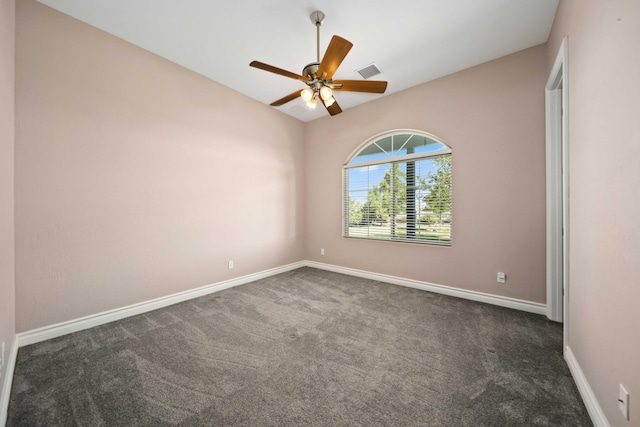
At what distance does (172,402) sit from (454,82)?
449 cm

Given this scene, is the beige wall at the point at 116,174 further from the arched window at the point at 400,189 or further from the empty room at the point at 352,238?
the arched window at the point at 400,189

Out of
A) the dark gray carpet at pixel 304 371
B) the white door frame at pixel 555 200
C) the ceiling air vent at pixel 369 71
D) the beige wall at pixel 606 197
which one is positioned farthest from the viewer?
the ceiling air vent at pixel 369 71

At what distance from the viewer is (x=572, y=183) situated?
1.79 m

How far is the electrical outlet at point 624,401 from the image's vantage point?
1.07 meters

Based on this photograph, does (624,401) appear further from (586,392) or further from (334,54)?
(334,54)

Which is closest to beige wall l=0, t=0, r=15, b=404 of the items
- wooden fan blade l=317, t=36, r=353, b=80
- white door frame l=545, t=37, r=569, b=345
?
wooden fan blade l=317, t=36, r=353, b=80

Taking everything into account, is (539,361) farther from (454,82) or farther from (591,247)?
(454,82)

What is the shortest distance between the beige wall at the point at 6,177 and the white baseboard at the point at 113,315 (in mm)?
229

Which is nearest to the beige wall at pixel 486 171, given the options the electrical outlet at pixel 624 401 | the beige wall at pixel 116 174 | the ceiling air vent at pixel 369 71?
the ceiling air vent at pixel 369 71

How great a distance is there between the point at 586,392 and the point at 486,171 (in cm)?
237

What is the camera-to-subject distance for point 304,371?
5.89 feet

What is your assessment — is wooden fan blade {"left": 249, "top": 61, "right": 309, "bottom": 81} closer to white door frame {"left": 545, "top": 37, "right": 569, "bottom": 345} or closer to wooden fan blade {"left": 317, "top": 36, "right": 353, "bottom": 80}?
wooden fan blade {"left": 317, "top": 36, "right": 353, "bottom": 80}

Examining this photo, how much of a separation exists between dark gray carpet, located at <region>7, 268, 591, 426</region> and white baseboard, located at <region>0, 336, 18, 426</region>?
37mm

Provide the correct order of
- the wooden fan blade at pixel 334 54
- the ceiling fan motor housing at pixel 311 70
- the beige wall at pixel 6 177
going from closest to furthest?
the beige wall at pixel 6 177
the wooden fan blade at pixel 334 54
the ceiling fan motor housing at pixel 311 70
